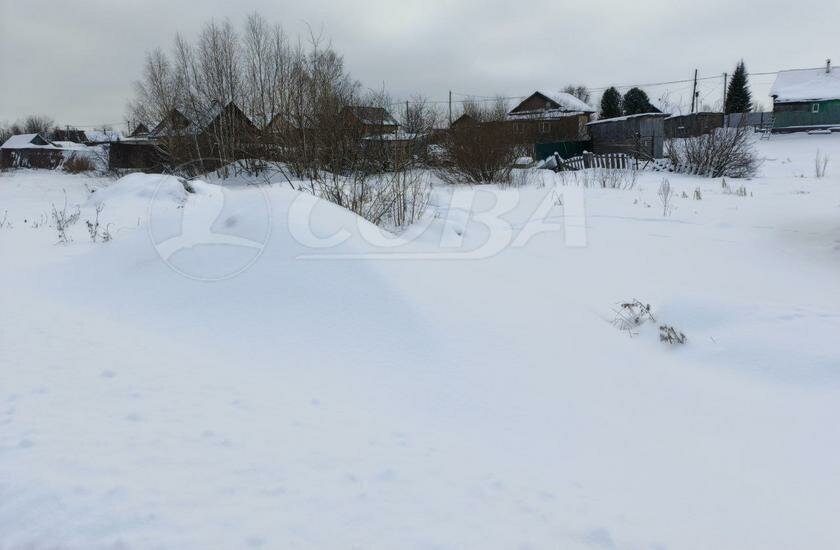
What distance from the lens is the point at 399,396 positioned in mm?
2631

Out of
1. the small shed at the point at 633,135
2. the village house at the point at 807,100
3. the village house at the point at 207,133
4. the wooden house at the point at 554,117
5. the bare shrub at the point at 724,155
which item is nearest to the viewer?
the bare shrub at the point at 724,155

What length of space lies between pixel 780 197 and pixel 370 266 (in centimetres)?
830

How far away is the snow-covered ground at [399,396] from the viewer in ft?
5.71

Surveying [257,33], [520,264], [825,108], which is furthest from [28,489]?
[825,108]

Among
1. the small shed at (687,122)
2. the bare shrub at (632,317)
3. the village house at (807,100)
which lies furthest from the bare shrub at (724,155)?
the village house at (807,100)

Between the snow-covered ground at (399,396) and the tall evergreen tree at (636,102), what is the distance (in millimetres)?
41314

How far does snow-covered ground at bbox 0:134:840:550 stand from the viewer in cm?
174

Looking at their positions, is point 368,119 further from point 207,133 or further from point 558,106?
point 558,106

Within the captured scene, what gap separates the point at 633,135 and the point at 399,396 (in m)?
23.6

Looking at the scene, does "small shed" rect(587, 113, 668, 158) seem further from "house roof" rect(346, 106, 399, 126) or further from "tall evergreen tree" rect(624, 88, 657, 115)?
"tall evergreen tree" rect(624, 88, 657, 115)

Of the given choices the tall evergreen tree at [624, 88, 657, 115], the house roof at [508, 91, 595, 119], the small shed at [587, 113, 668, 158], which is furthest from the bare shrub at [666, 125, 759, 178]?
the tall evergreen tree at [624, 88, 657, 115]

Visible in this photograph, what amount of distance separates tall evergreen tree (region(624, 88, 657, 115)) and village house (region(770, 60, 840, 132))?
34.2ft

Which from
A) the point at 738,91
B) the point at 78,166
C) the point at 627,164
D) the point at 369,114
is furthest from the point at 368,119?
the point at 738,91

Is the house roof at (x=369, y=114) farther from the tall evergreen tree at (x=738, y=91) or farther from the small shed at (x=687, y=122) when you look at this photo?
the tall evergreen tree at (x=738, y=91)
